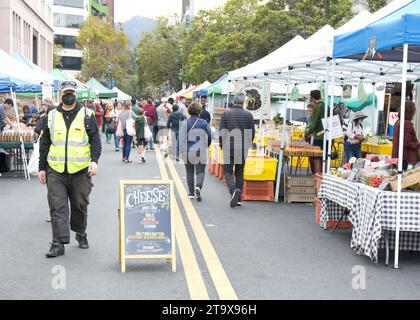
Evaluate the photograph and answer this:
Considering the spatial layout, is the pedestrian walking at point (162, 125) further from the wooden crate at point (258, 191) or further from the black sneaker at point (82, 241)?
the black sneaker at point (82, 241)

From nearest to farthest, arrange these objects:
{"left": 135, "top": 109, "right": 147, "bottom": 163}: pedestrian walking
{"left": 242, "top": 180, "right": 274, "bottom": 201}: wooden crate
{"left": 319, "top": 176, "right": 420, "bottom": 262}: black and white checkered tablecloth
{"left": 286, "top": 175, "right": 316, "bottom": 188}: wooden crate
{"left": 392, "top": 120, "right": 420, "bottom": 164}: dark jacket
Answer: {"left": 319, "top": 176, "right": 420, "bottom": 262}: black and white checkered tablecloth, {"left": 392, "top": 120, "right": 420, "bottom": 164}: dark jacket, {"left": 286, "top": 175, "right": 316, "bottom": 188}: wooden crate, {"left": 242, "top": 180, "right": 274, "bottom": 201}: wooden crate, {"left": 135, "top": 109, "right": 147, "bottom": 163}: pedestrian walking

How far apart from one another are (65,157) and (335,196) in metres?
3.73

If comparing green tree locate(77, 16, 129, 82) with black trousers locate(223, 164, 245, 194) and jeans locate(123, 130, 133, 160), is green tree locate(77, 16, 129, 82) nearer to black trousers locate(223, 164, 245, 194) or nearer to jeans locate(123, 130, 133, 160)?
jeans locate(123, 130, 133, 160)

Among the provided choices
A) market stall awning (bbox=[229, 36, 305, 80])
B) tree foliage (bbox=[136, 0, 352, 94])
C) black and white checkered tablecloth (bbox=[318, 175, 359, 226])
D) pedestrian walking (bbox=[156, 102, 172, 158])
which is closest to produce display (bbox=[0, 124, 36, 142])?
market stall awning (bbox=[229, 36, 305, 80])

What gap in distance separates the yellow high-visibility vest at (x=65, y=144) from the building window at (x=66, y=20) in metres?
110

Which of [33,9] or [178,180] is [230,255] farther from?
[33,9]

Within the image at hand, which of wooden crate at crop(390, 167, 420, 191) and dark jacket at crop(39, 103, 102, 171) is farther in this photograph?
dark jacket at crop(39, 103, 102, 171)

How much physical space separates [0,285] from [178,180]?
381 inches

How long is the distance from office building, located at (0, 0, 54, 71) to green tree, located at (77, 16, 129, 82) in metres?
12.3

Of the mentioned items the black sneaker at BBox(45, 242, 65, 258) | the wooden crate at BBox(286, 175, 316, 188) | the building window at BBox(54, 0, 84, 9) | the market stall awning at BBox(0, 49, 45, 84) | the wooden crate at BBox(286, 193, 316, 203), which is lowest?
the wooden crate at BBox(286, 193, 316, 203)

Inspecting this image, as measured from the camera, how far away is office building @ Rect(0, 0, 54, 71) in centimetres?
4453

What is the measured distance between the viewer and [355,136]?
54.1 ft

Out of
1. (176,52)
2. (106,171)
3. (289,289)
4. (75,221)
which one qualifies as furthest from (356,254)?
(176,52)

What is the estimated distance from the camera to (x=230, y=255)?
810 cm
